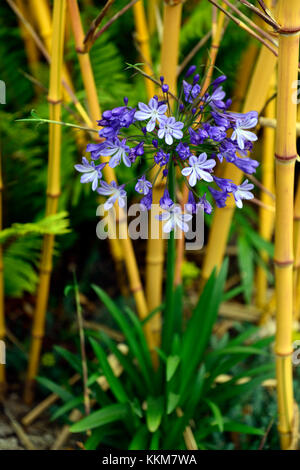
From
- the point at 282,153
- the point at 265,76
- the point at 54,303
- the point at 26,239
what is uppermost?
the point at 265,76

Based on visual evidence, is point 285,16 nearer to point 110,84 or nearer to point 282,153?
point 282,153

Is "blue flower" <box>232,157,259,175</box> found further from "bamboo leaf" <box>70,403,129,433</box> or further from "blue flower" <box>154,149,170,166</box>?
"bamboo leaf" <box>70,403,129,433</box>

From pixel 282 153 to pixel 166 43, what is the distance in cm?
36

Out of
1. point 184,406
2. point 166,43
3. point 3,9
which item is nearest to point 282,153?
point 166,43

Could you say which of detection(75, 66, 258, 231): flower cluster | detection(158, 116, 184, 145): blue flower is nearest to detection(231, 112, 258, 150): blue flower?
detection(75, 66, 258, 231): flower cluster

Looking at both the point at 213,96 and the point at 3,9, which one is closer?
the point at 213,96

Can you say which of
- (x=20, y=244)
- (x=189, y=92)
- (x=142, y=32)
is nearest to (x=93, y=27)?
(x=189, y=92)

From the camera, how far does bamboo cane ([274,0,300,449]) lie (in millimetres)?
883

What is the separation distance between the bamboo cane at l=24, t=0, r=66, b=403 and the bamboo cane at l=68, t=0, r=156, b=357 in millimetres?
30

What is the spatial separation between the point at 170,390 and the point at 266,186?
718mm

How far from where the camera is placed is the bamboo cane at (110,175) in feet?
3.48

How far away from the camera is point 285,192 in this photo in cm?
100

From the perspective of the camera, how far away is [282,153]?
3.14 ft

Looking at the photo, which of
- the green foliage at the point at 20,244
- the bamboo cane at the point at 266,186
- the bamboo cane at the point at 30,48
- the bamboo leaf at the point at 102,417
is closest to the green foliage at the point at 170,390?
the bamboo leaf at the point at 102,417
